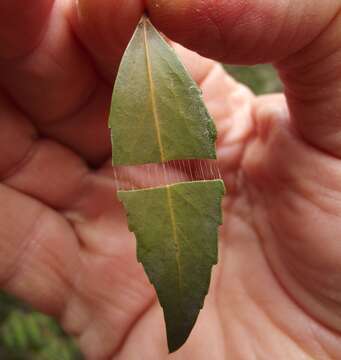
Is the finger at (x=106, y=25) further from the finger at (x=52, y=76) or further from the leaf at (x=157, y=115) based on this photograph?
the leaf at (x=157, y=115)

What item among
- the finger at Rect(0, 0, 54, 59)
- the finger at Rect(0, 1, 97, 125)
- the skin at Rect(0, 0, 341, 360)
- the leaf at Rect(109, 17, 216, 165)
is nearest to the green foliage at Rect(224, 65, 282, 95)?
the skin at Rect(0, 0, 341, 360)

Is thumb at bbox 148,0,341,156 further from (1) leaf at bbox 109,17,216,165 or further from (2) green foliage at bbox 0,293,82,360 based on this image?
(2) green foliage at bbox 0,293,82,360

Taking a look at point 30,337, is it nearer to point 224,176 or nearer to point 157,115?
point 224,176

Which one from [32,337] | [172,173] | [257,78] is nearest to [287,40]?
[172,173]

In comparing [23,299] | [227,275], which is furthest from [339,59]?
[23,299]

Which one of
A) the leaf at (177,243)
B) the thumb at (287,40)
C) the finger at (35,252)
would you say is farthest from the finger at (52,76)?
the leaf at (177,243)

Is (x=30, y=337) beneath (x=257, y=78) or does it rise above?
beneath

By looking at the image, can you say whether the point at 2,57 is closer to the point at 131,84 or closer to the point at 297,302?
the point at 131,84
